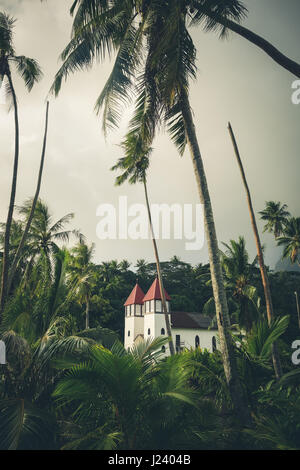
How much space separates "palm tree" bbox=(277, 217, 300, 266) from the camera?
38438 mm

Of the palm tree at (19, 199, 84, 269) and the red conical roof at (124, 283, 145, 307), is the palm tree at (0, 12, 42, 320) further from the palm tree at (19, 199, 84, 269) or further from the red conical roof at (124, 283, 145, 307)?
the red conical roof at (124, 283, 145, 307)

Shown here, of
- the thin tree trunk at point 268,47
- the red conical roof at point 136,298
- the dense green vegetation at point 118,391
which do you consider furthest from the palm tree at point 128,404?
the red conical roof at point 136,298

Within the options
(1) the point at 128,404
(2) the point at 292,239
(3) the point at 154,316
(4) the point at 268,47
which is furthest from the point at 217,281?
(2) the point at 292,239

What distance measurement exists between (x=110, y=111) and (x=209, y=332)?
37.2 m

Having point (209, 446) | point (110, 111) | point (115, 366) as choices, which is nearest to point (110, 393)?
point (115, 366)

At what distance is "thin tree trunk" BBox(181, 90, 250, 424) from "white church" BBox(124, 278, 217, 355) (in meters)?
32.3

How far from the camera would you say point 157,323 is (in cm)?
3872

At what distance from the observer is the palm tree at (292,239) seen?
38.4 metres

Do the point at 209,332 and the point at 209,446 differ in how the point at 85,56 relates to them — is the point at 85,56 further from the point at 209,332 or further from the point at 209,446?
the point at 209,332

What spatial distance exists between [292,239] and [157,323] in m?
18.2

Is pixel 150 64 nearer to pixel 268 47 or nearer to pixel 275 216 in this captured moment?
pixel 268 47

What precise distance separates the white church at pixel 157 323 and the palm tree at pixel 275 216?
14.5 m

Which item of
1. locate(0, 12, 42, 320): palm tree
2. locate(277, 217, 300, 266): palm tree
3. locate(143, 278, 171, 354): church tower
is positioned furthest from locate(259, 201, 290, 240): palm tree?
locate(0, 12, 42, 320): palm tree

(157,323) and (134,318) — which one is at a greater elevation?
(134,318)
